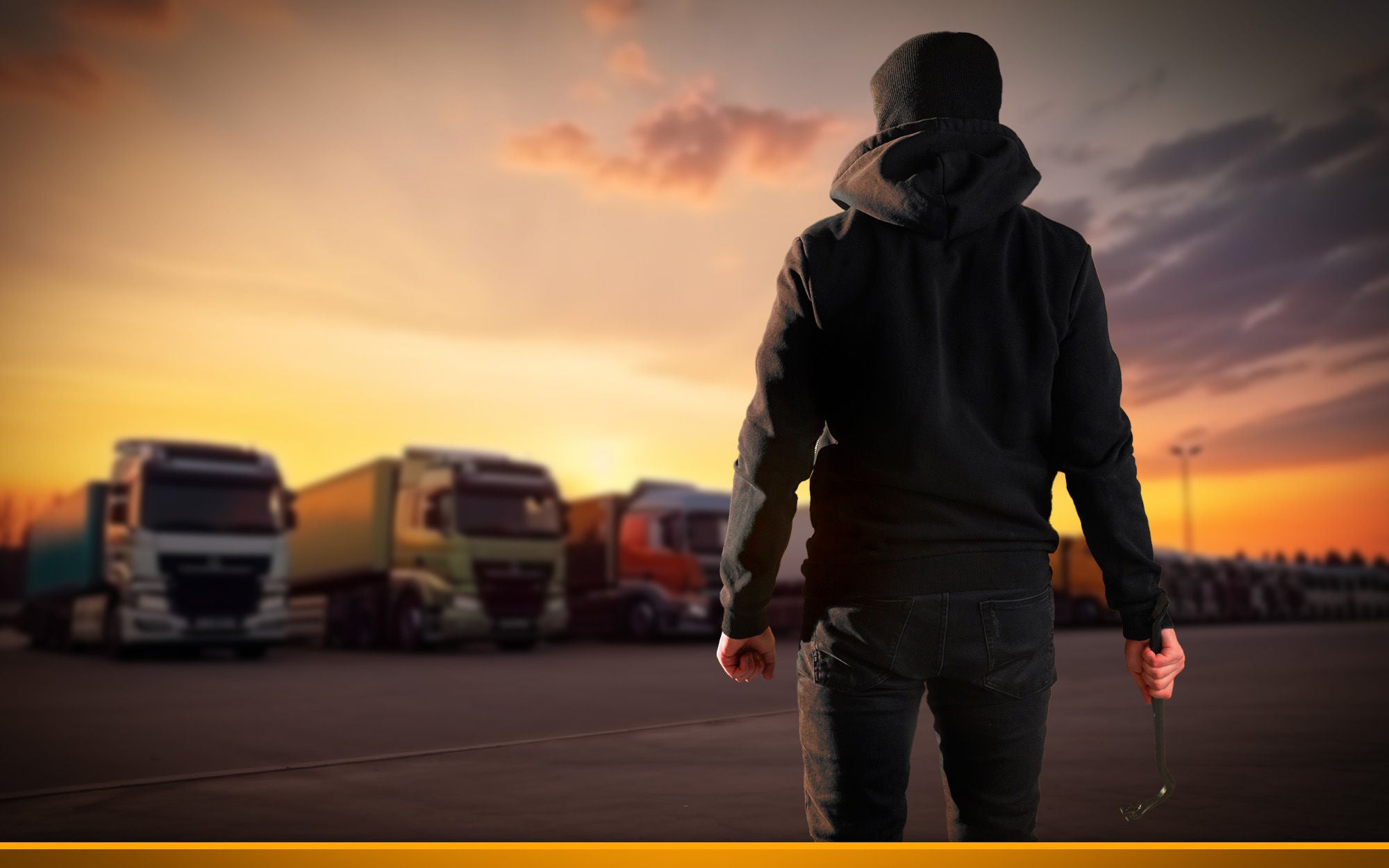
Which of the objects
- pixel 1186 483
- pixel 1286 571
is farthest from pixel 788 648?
pixel 1186 483

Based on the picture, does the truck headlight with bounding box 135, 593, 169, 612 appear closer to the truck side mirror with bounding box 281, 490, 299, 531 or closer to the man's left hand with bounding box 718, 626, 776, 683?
the truck side mirror with bounding box 281, 490, 299, 531

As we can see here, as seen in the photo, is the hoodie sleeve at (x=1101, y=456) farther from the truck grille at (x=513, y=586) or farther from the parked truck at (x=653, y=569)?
the parked truck at (x=653, y=569)

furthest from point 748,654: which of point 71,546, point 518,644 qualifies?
point 518,644

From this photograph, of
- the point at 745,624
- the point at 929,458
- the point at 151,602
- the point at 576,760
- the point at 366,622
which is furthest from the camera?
the point at 366,622

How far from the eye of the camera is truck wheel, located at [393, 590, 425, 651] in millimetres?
22203

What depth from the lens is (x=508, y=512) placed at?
22.5m

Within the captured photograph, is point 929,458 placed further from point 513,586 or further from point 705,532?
point 705,532

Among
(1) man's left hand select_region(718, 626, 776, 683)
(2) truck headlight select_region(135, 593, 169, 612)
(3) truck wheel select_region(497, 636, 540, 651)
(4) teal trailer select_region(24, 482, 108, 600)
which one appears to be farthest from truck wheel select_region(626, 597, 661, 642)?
(1) man's left hand select_region(718, 626, 776, 683)

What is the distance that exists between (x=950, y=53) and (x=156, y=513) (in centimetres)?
1946

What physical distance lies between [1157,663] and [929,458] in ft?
1.91

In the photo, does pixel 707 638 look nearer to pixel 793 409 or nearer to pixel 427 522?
pixel 427 522

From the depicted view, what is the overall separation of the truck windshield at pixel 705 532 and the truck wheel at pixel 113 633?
10.0 m

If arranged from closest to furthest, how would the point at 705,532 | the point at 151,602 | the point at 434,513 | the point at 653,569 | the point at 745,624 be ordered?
1. the point at 745,624
2. the point at 151,602
3. the point at 434,513
4. the point at 705,532
5. the point at 653,569

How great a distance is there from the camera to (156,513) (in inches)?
778
